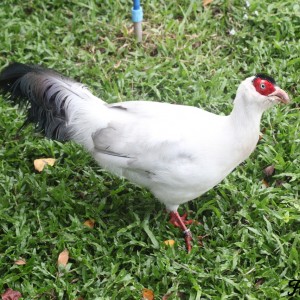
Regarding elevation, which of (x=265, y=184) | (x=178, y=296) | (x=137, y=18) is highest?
(x=137, y=18)

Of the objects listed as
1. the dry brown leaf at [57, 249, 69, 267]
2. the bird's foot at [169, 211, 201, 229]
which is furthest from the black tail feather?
the bird's foot at [169, 211, 201, 229]

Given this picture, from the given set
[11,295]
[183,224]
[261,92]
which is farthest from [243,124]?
[11,295]

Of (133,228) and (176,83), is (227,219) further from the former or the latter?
(176,83)

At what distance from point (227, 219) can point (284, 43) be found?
2061 mm

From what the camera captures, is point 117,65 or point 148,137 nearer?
point 148,137

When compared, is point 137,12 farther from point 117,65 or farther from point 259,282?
point 259,282

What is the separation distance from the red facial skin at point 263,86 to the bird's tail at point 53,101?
1114 mm

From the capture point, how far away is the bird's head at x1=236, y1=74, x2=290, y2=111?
3.68 metres

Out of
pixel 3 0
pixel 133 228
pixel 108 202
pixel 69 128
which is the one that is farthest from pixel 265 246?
pixel 3 0

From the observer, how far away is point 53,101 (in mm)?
4223

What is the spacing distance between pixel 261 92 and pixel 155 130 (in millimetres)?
721

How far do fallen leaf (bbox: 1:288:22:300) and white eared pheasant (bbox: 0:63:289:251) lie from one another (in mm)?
1026

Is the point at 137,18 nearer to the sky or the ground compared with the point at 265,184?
nearer to the sky

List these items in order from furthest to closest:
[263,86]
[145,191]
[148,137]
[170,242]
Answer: [145,191] → [170,242] → [148,137] → [263,86]
